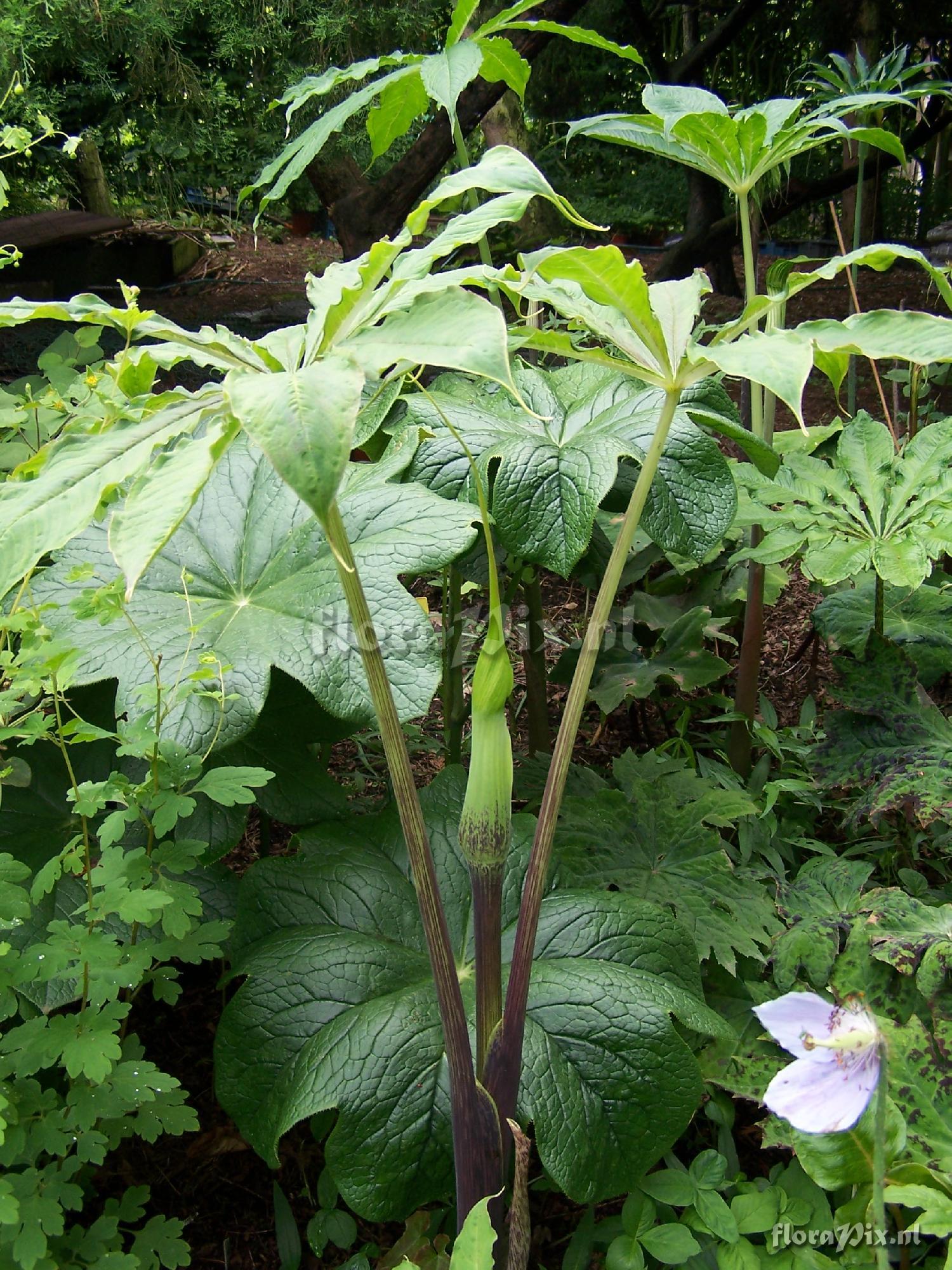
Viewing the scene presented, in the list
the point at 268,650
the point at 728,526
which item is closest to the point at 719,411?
the point at 728,526

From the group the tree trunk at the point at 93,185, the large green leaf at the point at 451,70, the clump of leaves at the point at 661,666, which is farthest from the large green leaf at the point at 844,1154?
the tree trunk at the point at 93,185

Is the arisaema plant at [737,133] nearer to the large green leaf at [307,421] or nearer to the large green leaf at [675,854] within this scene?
the large green leaf at [675,854]

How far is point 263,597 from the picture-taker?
1211 mm

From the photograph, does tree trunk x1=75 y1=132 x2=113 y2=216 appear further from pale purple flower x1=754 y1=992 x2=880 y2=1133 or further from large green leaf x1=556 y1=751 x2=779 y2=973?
pale purple flower x1=754 y1=992 x2=880 y2=1133

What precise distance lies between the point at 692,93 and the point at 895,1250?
1.41 metres

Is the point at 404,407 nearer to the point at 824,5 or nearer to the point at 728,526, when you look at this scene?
the point at 728,526

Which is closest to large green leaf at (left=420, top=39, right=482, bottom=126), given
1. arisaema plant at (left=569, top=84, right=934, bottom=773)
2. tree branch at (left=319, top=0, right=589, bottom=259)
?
arisaema plant at (left=569, top=84, right=934, bottom=773)

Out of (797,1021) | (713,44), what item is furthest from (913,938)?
(713,44)

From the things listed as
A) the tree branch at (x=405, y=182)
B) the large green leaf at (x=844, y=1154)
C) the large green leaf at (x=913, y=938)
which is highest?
the tree branch at (x=405, y=182)

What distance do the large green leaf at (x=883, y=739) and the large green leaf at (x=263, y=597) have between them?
0.71 m

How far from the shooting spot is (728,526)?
126 cm

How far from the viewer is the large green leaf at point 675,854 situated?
128 cm

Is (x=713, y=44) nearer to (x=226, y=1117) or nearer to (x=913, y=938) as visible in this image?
(x=913, y=938)

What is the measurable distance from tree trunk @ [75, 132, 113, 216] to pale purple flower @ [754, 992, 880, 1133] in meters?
Answer: 3.83
